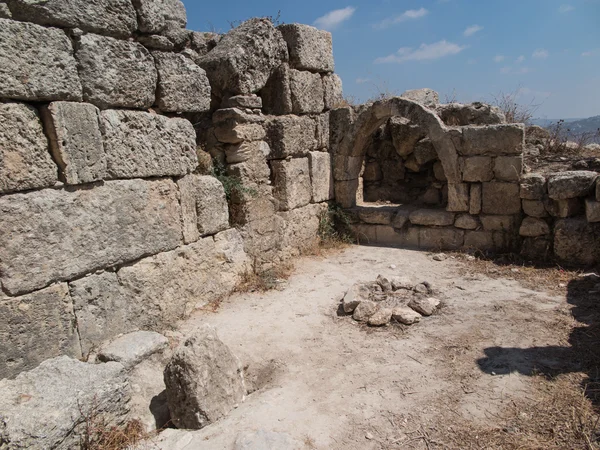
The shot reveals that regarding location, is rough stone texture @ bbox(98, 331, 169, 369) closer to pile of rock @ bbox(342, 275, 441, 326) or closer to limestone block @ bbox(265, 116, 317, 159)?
pile of rock @ bbox(342, 275, 441, 326)

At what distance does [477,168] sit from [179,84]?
4.24m

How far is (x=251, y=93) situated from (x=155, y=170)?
2093 millimetres

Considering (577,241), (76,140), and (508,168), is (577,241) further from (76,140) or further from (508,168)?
(76,140)

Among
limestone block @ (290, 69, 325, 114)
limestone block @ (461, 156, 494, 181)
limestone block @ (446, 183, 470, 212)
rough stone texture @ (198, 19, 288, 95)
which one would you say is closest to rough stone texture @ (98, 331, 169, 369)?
rough stone texture @ (198, 19, 288, 95)

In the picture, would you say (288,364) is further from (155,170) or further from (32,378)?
(155,170)

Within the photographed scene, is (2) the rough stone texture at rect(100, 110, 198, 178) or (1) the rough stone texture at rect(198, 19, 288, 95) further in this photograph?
(1) the rough stone texture at rect(198, 19, 288, 95)

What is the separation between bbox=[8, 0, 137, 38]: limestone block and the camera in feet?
11.3

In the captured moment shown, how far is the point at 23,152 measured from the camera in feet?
11.1

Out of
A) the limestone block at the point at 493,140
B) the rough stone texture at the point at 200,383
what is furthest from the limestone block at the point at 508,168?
the rough stone texture at the point at 200,383

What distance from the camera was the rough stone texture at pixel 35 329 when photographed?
3240 millimetres

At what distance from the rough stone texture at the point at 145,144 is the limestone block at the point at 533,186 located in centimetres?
440

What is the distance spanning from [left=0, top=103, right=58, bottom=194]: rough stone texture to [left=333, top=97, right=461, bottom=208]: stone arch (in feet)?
16.1

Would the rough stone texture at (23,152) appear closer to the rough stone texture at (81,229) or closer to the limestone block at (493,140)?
the rough stone texture at (81,229)

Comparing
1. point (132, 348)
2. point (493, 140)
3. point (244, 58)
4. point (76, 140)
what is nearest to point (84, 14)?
point (76, 140)
